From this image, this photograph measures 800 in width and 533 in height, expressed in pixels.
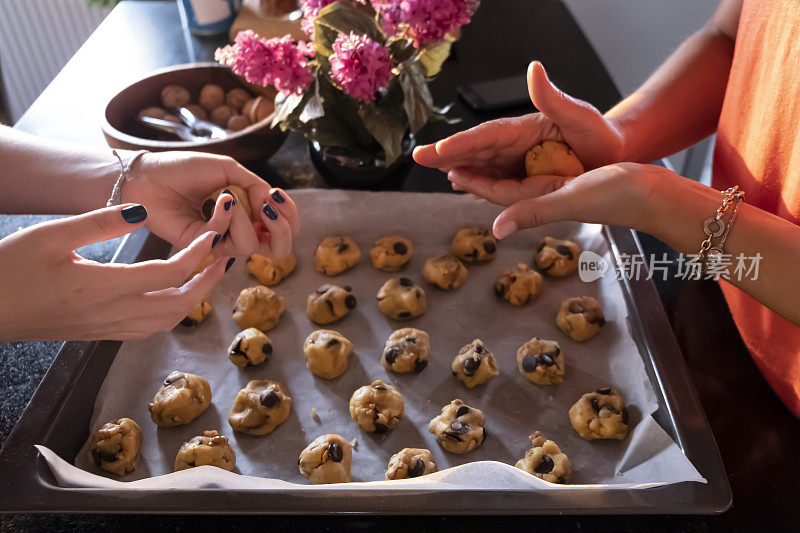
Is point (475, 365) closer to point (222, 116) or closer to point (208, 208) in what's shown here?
point (208, 208)

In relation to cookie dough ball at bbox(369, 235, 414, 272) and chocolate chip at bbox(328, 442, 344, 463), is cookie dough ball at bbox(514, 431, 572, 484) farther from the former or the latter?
cookie dough ball at bbox(369, 235, 414, 272)

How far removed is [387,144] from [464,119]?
0.52 meters

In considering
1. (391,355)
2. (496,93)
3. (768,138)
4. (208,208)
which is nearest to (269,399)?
(391,355)

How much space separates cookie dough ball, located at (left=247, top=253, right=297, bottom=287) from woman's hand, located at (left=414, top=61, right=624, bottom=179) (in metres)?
0.46

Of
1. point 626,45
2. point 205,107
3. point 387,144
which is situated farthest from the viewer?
point 626,45

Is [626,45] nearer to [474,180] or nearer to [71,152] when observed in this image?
[474,180]

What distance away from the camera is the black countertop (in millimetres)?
867

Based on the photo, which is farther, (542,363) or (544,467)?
(542,363)

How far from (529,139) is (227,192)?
52 centimetres

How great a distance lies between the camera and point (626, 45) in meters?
2.79

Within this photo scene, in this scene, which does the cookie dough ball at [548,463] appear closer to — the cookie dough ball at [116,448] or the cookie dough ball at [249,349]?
the cookie dough ball at [249,349]

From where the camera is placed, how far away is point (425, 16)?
3.48 feet

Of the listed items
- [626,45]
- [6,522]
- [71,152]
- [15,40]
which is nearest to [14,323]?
[6,522]

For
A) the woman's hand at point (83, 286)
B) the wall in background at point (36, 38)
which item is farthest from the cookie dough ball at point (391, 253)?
the wall in background at point (36, 38)
